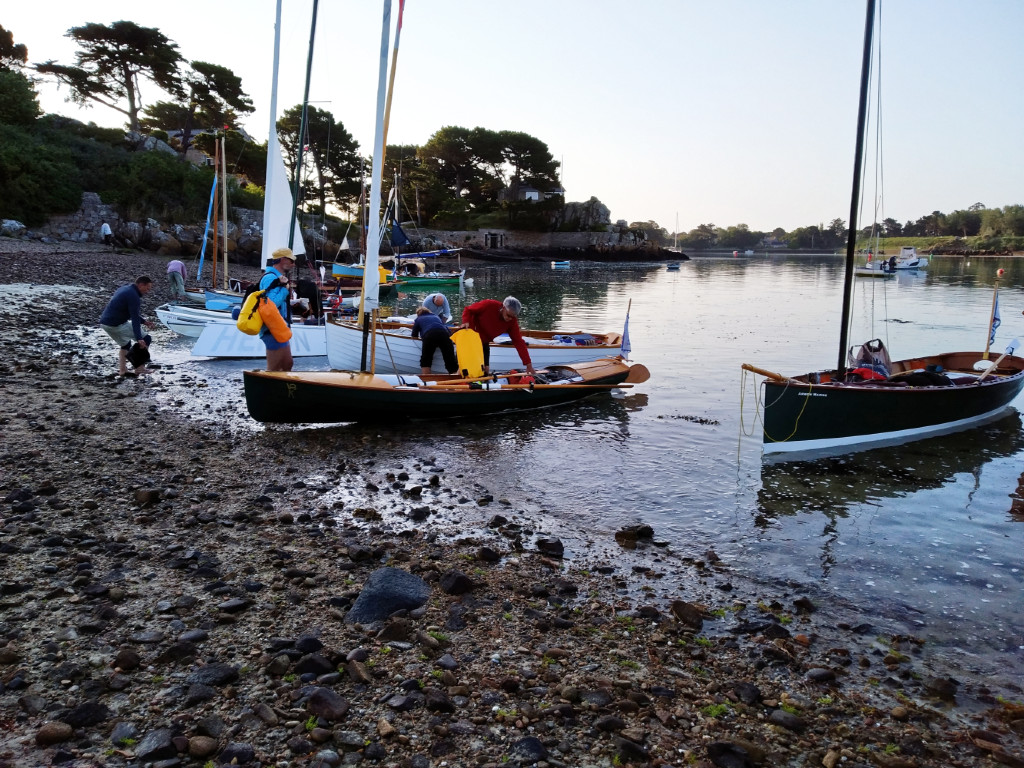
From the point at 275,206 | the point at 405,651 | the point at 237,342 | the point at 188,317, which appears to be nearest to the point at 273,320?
the point at 237,342

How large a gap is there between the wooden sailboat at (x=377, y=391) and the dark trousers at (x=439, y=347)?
2.89 ft

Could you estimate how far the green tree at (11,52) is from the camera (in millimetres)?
59175

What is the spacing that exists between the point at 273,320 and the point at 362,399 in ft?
6.84

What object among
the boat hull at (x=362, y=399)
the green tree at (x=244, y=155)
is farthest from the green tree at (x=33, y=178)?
the boat hull at (x=362, y=399)

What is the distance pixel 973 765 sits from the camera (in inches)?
168

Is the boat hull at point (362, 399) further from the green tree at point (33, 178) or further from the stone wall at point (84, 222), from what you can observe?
the green tree at point (33, 178)

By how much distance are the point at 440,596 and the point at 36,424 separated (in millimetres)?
8039

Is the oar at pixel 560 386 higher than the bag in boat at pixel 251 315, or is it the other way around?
the bag in boat at pixel 251 315

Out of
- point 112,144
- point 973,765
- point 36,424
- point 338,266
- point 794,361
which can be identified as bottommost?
point 973,765

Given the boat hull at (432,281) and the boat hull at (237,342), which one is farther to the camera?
the boat hull at (432,281)

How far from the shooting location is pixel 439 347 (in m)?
15.0

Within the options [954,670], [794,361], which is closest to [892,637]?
[954,670]

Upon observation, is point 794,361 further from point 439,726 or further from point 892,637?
point 439,726

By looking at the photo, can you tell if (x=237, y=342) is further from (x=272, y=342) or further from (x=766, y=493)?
(x=766, y=493)
